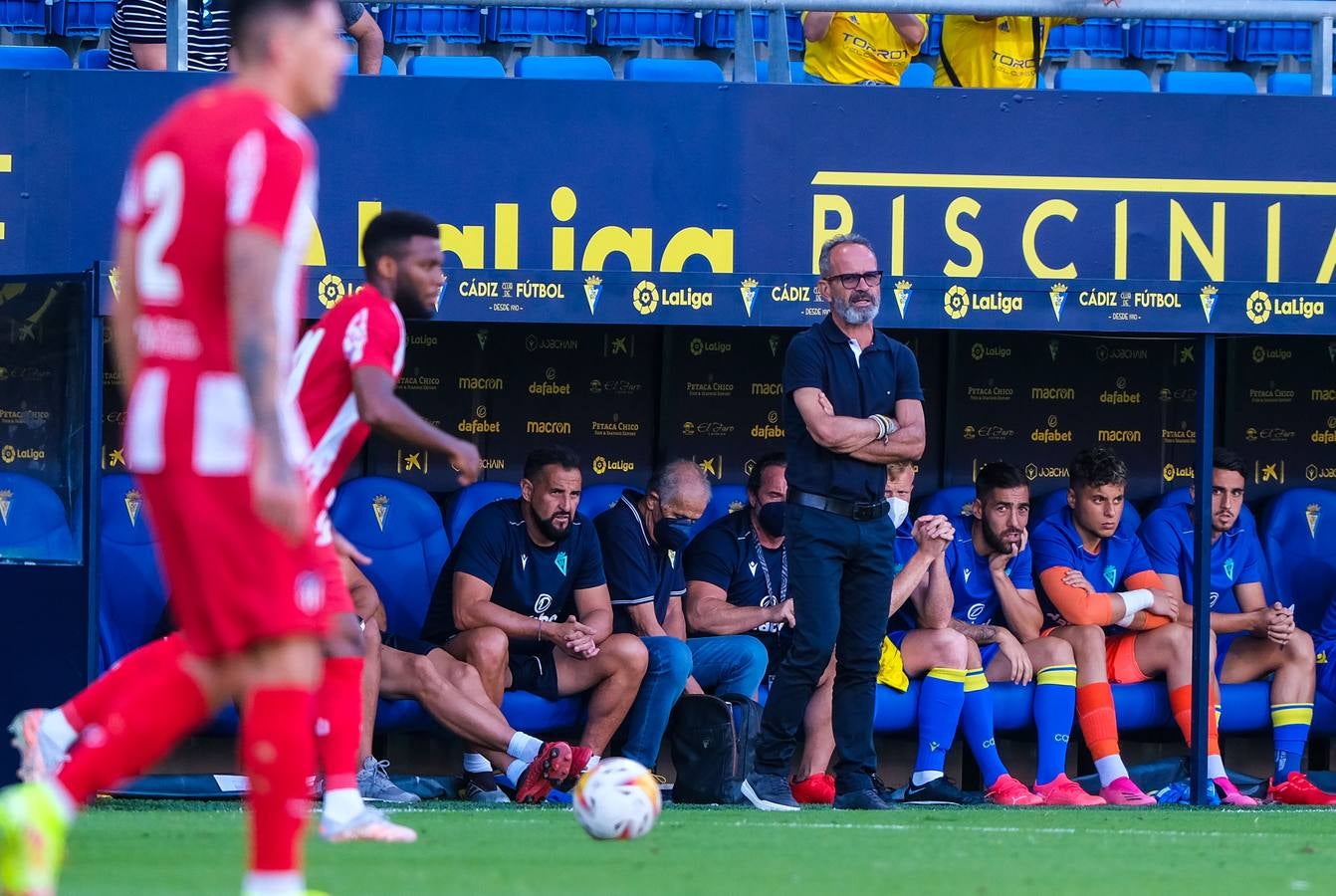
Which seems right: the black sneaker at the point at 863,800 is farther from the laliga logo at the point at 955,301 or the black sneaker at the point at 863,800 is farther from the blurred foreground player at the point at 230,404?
the blurred foreground player at the point at 230,404

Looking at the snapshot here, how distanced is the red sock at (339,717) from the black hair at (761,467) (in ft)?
10.9

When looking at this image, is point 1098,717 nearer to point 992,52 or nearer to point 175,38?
point 992,52

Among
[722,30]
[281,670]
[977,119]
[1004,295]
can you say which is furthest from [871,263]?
[722,30]

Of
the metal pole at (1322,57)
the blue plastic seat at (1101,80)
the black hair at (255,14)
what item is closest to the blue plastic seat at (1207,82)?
the blue plastic seat at (1101,80)

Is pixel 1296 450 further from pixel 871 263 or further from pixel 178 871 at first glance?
pixel 178 871

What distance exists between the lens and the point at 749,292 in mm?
7383

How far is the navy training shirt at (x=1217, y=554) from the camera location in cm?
841

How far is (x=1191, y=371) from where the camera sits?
360 inches

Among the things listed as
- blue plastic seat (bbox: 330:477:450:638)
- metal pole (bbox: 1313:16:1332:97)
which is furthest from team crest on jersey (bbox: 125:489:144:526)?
metal pole (bbox: 1313:16:1332:97)

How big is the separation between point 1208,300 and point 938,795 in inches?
85.8

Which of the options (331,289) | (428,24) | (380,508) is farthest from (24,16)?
(331,289)

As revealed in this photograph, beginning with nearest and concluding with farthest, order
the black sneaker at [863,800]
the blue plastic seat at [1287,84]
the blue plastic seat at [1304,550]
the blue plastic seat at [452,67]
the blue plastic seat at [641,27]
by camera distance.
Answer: the black sneaker at [863,800] → the blue plastic seat at [1304,550] → the blue plastic seat at [452,67] → the blue plastic seat at [1287,84] → the blue plastic seat at [641,27]

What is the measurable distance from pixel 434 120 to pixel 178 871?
12.6 ft

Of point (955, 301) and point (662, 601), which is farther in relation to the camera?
point (662, 601)
